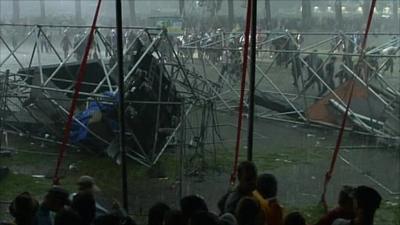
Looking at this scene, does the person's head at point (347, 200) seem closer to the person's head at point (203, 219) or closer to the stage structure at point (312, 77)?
the person's head at point (203, 219)

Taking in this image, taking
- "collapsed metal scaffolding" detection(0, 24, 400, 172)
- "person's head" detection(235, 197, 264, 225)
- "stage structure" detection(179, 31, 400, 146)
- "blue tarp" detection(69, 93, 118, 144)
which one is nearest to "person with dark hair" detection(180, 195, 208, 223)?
"person's head" detection(235, 197, 264, 225)

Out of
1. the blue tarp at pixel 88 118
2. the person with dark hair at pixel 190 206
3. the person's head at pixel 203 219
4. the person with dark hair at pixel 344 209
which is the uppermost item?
the person's head at pixel 203 219

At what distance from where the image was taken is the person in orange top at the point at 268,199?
8.14ft

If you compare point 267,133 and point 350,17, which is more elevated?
point 350,17

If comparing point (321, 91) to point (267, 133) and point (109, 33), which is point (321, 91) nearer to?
point (267, 133)

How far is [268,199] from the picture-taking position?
254cm

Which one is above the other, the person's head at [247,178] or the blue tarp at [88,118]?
the person's head at [247,178]

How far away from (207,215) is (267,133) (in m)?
A: 5.37

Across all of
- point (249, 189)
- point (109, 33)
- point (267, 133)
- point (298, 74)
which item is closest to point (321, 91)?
point (298, 74)

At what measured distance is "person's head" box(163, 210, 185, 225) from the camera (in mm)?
2180

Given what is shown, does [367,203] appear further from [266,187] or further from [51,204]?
[51,204]

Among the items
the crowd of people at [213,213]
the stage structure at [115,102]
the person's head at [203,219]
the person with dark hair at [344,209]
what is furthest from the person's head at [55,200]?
the stage structure at [115,102]

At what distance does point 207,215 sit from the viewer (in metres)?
2.10

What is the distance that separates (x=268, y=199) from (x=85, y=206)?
683 millimetres
